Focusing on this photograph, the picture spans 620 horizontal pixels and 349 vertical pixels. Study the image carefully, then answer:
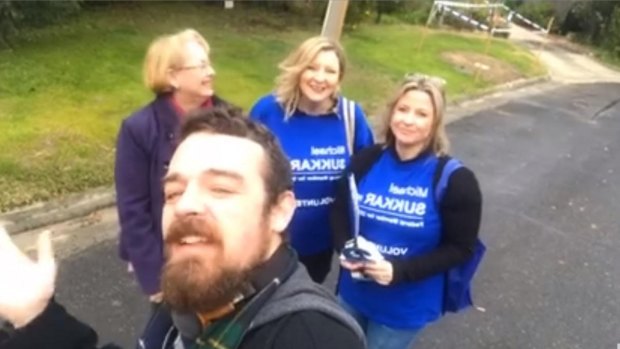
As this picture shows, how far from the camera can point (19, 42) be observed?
9531 mm

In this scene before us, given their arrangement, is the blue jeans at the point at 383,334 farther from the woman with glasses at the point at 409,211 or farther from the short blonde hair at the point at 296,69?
the short blonde hair at the point at 296,69

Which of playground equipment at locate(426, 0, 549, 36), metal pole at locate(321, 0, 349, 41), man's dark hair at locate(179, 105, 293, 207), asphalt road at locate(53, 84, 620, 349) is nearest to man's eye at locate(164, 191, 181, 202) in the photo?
man's dark hair at locate(179, 105, 293, 207)

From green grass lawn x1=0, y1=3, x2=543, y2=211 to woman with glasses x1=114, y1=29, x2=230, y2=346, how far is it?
275 centimetres

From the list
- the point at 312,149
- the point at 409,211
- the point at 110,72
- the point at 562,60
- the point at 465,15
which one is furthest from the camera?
the point at 465,15

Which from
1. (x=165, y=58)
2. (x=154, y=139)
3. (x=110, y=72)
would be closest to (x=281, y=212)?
(x=154, y=139)

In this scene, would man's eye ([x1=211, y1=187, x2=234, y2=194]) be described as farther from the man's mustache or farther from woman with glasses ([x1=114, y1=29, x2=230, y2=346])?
woman with glasses ([x1=114, y1=29, x2=230, y2=346])

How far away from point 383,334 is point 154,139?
3.84 ft

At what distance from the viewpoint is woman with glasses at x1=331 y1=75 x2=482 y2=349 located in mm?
2723

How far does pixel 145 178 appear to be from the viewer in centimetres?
297

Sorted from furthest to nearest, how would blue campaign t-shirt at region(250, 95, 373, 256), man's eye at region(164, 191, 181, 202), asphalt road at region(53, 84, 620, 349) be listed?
asphalt road at region(53, 84, 620, 349) → blue campaign t-shirt at region(250, 95, 373, 256) → man's eye at region(164, 191, 181, 202)

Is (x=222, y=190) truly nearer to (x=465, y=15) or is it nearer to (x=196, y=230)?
(x=196, y=230)

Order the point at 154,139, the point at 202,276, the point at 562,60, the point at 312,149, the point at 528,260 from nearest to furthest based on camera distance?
the point at 202,276
the point at 154,139
the point at 312,149
the point at 528,260
the point at 562,60

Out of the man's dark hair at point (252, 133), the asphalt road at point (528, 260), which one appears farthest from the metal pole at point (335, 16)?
the man's dark hair at point (252, 133)

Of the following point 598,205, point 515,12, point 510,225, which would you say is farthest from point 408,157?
point 515,12
